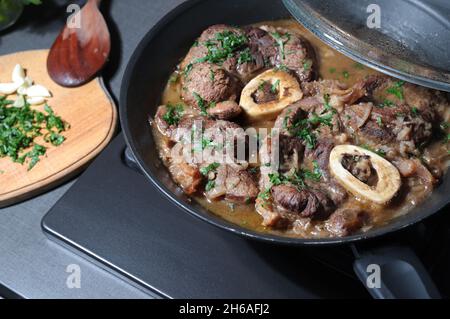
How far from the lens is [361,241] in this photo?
1653mm

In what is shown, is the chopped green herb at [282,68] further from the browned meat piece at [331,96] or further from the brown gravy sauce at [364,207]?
the brown gravy sauce at [364,207]

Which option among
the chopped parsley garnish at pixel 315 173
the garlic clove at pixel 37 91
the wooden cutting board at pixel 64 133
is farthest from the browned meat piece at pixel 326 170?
the garlic clove at pixel 37 91

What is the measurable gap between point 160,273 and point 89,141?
0.71 metres

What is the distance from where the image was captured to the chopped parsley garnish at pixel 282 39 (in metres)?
2.32

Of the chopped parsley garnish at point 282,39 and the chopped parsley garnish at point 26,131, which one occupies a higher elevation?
the chopped parsley garnish at point 282,39

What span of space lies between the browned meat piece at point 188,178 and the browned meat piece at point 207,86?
287mm

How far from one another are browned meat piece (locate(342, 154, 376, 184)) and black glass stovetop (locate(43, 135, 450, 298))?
238 mm

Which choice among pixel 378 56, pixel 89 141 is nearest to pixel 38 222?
pixel 89 141

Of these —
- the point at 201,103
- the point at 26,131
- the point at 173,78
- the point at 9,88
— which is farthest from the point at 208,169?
the point at 9,88

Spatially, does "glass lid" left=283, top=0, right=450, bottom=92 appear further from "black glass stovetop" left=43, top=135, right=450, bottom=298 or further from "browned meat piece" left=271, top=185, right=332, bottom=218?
"black glass stovetop" left=43, top=135, right=450, bottom=298

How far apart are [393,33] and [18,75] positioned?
5.47 ft

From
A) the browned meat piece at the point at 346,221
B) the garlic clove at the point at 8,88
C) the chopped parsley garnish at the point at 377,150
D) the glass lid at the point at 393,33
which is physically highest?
the glass lid at the point at 393,33

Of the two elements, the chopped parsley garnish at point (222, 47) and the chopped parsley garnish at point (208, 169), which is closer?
the chopped parsley garnish at point (208, 169)
